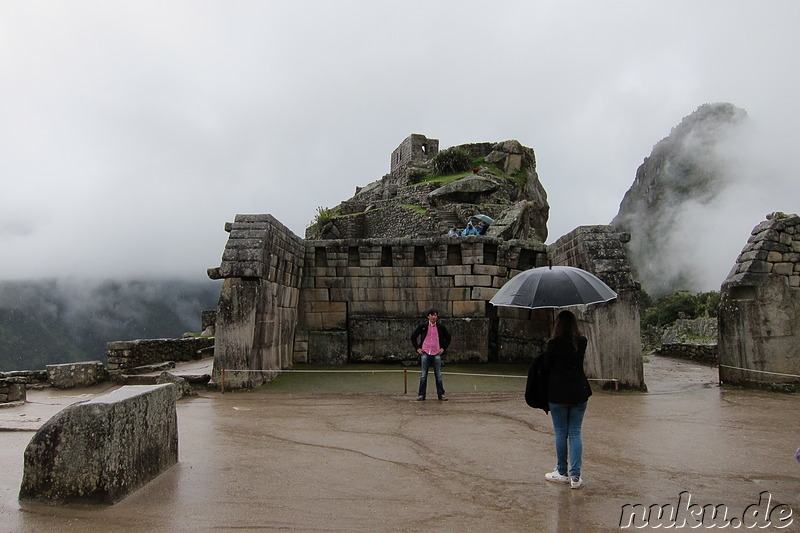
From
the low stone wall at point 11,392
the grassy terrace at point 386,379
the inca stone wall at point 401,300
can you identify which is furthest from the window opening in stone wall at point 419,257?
the low stone wall at point 11,392

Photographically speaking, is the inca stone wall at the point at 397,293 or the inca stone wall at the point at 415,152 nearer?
the inca stone wall at the point at 397,293

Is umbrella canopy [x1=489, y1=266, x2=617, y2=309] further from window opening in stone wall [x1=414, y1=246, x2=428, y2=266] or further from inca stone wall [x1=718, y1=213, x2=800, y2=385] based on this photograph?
window opening in stone wall [x1=414, y1=246, x2=428, y2=266]

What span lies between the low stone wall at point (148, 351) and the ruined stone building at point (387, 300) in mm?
4866

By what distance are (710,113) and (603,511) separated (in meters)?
82.4

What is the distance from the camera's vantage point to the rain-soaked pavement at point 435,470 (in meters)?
4.01

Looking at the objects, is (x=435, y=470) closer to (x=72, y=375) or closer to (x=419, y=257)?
(x=419, y=257)

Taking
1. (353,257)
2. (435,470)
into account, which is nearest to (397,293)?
(353,257)

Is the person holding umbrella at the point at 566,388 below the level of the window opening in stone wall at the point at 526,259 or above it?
below

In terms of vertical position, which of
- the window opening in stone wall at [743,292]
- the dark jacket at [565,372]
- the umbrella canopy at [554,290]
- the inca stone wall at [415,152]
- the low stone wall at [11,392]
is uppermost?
the inca stone wall at [415,152]

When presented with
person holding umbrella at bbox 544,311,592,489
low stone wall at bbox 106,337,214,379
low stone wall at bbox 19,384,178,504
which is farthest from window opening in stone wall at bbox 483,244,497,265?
low stone wall at bbox 19,384,178,504

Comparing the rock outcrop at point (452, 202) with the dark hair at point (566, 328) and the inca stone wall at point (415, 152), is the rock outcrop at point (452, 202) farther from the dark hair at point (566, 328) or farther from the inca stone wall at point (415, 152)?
the dark hair at point (566, 328)

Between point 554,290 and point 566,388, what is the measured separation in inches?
42.6

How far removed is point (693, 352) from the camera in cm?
1867

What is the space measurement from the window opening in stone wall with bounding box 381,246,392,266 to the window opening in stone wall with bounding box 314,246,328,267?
1.32 meters
